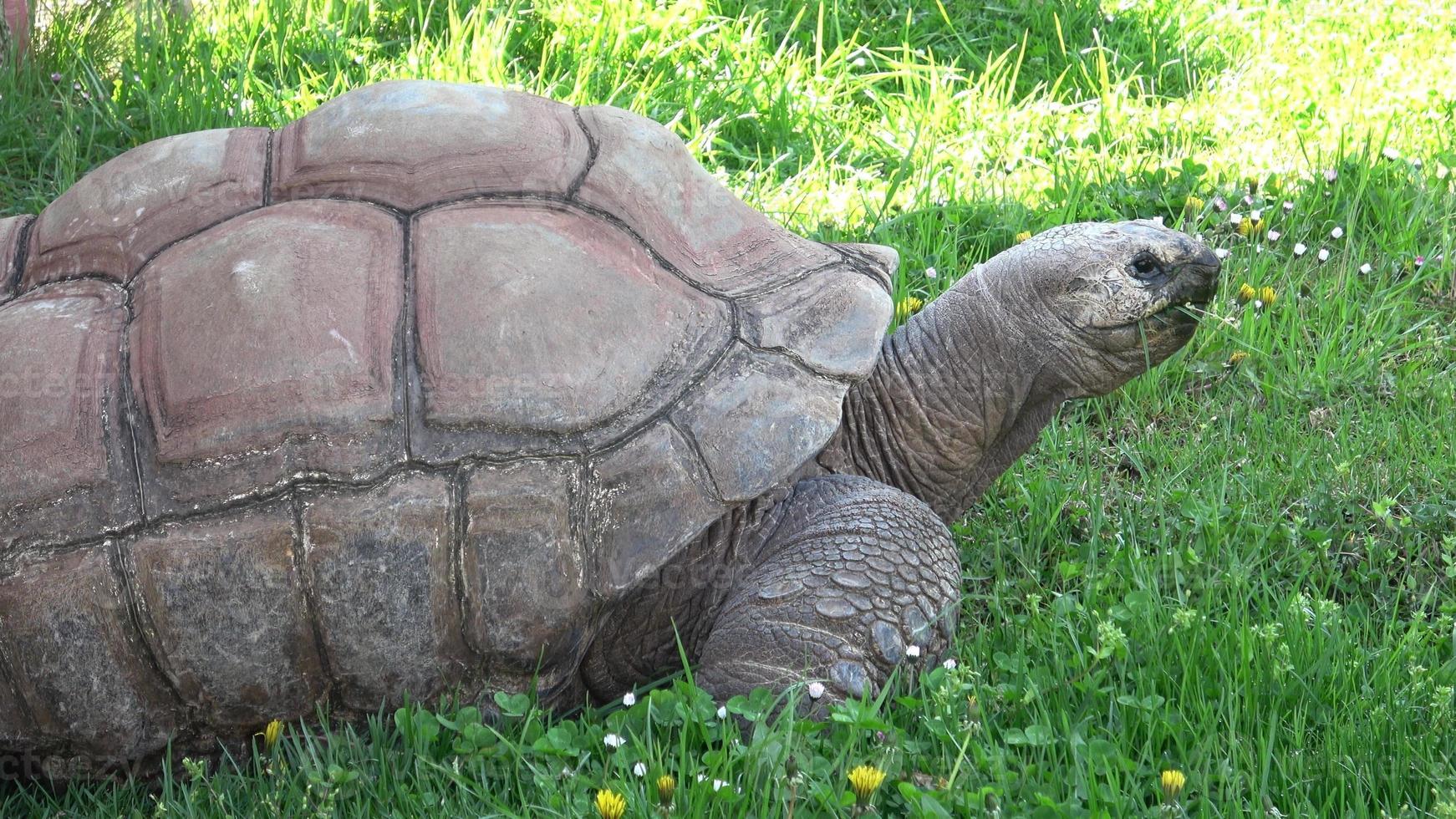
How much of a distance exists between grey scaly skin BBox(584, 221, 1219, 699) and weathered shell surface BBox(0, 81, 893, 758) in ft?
0.81

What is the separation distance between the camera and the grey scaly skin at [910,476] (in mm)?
2957

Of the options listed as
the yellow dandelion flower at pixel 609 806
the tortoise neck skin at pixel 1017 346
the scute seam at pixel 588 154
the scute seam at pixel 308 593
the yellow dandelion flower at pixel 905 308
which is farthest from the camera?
the yellow dandelion flower at pixel 905 308

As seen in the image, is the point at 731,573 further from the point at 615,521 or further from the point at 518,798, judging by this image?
the point at 518,798

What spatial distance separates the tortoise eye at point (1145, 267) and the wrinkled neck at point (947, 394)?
29 centimetres

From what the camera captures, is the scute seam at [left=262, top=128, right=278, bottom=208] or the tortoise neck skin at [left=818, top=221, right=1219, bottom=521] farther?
the tortoise neck skin at [left=818, top=221, right=1219, bottom=521]

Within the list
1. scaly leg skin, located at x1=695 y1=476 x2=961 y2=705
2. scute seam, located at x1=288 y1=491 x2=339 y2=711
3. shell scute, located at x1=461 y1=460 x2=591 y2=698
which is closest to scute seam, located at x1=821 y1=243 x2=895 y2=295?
scaly leg skin, located at x1=695 y1=476 x2=961 y2=705

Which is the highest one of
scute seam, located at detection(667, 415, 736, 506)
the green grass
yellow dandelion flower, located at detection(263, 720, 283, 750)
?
scute seam, located at detection(667, 415, 736, 506)

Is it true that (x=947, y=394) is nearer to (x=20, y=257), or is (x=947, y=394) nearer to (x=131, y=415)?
(x=131, y=415)

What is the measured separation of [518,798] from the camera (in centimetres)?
272

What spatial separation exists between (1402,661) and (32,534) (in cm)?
287

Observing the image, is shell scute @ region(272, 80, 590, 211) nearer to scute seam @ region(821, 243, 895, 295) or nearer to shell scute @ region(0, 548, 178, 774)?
scute seam @ region(821, 243, 895, 295)

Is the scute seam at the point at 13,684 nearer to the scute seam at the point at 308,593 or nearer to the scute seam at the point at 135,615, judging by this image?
the scute seam at the point at 135,615

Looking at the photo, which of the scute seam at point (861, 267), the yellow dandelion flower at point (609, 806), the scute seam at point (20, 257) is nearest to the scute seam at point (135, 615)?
the scute seam at point (20, 257)

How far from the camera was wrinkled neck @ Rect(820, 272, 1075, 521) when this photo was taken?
3615 mm
